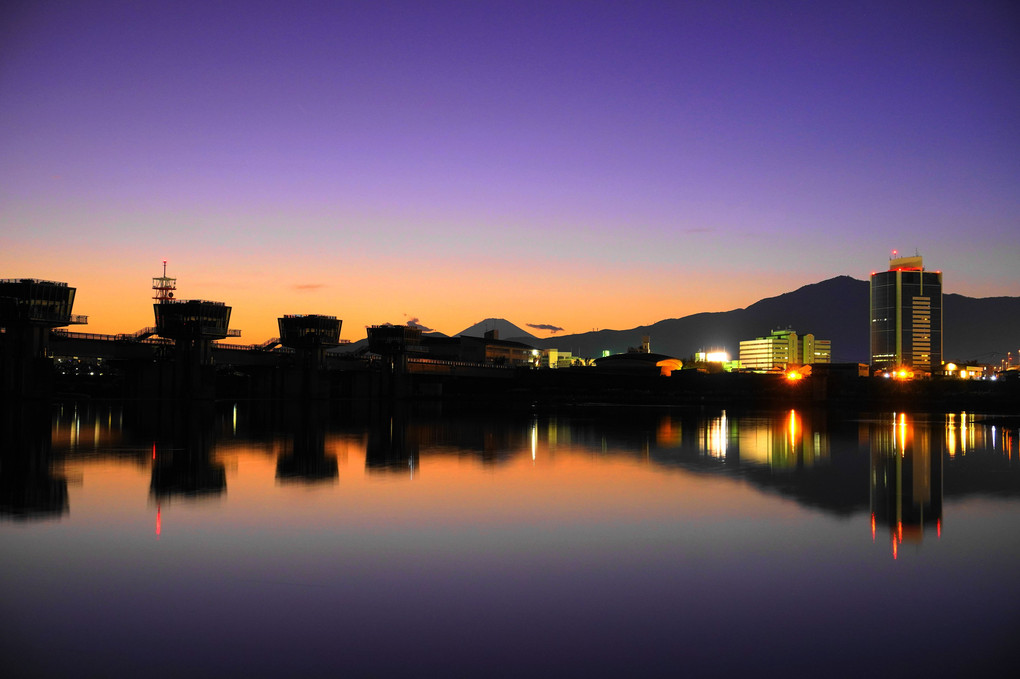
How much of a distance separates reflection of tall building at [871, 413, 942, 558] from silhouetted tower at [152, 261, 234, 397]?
94235mm

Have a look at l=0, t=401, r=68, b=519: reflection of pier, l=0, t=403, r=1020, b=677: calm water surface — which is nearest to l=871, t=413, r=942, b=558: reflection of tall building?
l=0, t=403, r=1020, b=677: calm water surface

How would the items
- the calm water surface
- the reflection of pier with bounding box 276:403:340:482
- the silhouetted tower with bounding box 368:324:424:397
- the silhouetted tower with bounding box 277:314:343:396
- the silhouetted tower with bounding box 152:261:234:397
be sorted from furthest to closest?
the silhouetted tower with bounding box 368:324:424:397
the silhouetted tower with bounding box 277:314:343:396
the silhouetted tower with bounding box 152:261:234:397
the reflection of pier with bounding box 276:403:340:482
the calm water surface

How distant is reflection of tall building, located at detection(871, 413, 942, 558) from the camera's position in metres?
18.4

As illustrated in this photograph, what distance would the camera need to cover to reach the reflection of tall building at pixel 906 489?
18.4m

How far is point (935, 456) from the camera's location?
36.2 meters

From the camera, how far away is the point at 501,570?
1402cm

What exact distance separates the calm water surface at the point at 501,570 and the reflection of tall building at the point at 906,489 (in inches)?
5.7

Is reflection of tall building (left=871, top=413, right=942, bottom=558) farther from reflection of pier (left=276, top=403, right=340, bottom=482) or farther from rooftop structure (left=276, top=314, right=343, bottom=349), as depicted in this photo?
rooftop structure (left=276, top=314, right=343, bottom=349)

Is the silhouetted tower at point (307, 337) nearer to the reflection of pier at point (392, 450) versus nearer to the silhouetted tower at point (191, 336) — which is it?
the silhouetted tower at point (191, 336)

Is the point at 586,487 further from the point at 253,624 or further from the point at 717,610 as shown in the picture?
the point at 253,624

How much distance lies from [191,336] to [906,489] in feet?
352

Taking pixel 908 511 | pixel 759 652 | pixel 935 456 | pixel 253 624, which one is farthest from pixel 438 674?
pixel 935 456

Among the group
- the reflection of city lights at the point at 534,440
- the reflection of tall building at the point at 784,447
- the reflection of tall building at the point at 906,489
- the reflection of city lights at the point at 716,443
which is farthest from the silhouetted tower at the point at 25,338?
the reflection of tall building at the point at 906,489

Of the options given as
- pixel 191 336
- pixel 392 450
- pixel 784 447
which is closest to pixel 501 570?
pixel 392 450
